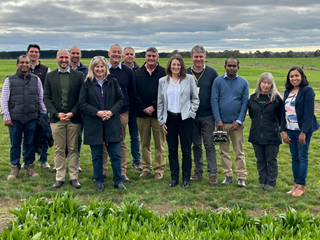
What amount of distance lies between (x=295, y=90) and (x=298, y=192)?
6.05ft

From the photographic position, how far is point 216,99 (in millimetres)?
6602

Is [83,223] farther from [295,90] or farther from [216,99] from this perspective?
[295,90]

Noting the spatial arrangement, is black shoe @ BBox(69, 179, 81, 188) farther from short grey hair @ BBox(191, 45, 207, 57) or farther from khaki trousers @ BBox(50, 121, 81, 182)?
short grey hair @ BBox(191, 45, 207, 57)

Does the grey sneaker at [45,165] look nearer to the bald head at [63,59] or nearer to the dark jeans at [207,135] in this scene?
the bald head at [63,59]

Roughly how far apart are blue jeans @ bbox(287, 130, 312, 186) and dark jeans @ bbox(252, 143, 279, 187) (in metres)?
0.33

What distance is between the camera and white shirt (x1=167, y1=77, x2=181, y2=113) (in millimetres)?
6430

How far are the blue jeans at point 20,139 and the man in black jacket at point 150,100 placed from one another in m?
2.29

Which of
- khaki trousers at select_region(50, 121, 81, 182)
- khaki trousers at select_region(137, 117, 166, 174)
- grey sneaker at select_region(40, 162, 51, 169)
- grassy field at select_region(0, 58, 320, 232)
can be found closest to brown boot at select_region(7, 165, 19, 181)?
grassy field at select_region(0, 58, 320, 232)

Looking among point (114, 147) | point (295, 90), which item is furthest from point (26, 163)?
point (295, 90)

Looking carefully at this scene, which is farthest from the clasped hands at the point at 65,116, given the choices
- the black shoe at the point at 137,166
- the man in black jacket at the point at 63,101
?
the black shoe at the point at 137,166

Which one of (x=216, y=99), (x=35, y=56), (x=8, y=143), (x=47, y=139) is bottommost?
(x=8, y=143)

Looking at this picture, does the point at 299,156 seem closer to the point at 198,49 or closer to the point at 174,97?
the point at 174,97

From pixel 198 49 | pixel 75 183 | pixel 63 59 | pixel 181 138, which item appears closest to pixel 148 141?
pixel 181 138

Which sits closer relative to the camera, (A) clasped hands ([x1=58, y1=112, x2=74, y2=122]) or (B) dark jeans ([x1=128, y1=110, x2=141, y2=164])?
(A) clasped hands ([x1=58, y1=112, x2=74, y2=122])
